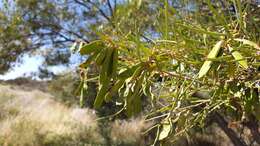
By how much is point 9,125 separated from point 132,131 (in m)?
2.36

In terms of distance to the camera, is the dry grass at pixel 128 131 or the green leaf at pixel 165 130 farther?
the dry grass at pixel 128 131

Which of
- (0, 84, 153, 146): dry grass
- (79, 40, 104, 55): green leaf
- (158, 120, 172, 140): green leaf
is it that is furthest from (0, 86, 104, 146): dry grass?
(79, 40, 104, 55): green leaf

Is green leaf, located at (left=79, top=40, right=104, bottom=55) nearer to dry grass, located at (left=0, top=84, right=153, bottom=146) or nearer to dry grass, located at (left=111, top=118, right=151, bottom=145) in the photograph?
dry grass, located at (left=0, top=84, right=153, bottom=146)

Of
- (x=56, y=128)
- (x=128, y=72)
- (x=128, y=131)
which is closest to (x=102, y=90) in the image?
(x=128, y=72)

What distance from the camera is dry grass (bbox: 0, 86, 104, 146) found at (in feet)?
22.7

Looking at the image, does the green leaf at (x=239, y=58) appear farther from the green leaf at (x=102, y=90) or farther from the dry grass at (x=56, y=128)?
the dry grass at (x=56, y=128)

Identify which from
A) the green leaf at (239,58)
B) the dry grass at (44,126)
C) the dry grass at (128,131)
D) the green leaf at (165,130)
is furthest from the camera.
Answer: the dry grass at (128,131)

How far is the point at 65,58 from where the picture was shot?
252 inches

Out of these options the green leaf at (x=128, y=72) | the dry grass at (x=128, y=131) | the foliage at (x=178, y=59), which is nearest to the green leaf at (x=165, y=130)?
the foliage at (x=178, y=59)

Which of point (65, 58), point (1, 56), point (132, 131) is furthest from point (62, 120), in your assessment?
point (1, 56)

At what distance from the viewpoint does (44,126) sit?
25.7 feet

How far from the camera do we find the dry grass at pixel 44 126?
691 centimetres

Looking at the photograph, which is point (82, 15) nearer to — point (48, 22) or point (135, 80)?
point (48, 22)

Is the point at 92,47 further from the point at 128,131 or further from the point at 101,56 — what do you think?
the point at 128,131
